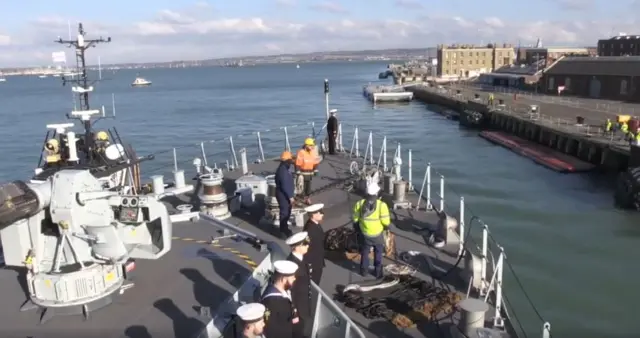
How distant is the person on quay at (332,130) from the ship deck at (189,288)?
22.5 ft

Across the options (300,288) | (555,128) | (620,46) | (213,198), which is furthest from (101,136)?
(620,46)

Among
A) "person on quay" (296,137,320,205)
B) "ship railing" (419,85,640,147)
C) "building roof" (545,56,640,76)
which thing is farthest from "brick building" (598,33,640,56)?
"person on quay" (296,137,320,205)

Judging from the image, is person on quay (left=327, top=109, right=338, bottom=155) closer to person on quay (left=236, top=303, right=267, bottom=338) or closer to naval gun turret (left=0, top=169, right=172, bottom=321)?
naval gun turret (left=0, top=169, right=172, bottom=321)

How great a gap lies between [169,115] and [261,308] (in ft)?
199

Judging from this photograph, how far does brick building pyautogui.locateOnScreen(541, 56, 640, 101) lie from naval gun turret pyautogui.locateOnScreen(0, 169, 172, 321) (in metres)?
50.0

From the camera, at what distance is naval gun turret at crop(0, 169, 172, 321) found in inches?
237

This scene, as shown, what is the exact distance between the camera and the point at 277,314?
4566 mm

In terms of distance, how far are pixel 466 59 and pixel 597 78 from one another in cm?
6238

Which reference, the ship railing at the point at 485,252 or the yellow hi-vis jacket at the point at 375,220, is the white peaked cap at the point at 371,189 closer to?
the yellow hi-vis jacket at the point at 375,220

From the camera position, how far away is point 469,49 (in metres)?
114

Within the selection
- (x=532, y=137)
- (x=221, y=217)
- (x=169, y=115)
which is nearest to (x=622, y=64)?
(x=532, y=137)

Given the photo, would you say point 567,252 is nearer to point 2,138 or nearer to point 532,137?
point 532,137

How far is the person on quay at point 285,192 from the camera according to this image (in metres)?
9.20

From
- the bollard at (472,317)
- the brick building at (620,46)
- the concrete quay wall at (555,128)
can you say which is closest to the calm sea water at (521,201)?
the concrete quay wall at (555,128)
